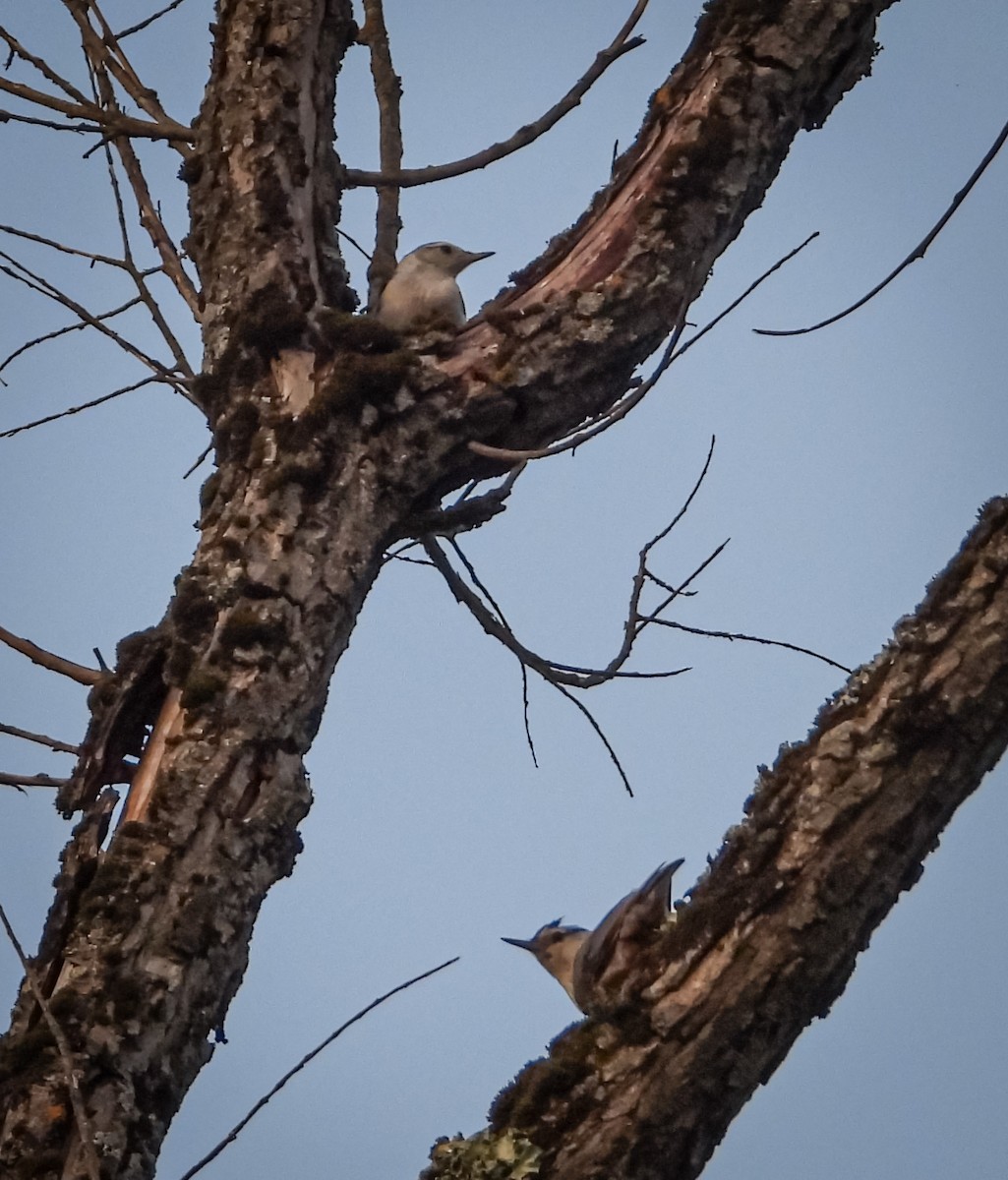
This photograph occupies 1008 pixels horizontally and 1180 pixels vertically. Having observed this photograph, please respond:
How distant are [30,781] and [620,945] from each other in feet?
4.37

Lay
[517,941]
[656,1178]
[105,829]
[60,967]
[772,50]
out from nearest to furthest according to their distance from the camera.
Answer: [656,1178] → [60,967] → [105,829] → [772,50] → [517,941]

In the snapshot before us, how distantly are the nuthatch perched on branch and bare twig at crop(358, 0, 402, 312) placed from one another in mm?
2072

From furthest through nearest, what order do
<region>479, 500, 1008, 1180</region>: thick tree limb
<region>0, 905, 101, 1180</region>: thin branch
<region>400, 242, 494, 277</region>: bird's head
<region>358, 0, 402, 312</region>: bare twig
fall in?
<region>400, 242, 494, 277</region>: bird's head < <region>358, 0, 402, 312</region>: bare twig < <region>0, 905, 101, 1180</region>: thin branch < <region>479, 500, 1008, 1180</region>: thick tree limb

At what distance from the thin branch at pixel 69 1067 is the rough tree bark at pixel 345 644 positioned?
42mm

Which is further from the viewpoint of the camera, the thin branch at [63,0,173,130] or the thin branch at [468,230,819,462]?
the thin branch at [63,0,173,130]

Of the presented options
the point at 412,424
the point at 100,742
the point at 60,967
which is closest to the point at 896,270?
the point at 412,424

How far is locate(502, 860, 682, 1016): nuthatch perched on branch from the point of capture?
6.56 ft

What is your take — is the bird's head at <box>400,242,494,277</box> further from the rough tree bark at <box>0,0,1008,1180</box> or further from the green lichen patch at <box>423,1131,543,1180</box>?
the green lichen patch at <box>423,1131,543,1180</box>

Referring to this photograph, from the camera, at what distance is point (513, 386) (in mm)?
2941

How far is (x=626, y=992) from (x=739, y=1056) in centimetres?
19

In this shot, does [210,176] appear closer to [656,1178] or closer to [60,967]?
[60,967]

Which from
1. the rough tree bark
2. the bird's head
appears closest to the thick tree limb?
the rough tree bark

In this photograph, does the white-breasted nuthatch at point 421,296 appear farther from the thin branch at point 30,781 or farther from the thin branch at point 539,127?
the thin branch at point 30,781

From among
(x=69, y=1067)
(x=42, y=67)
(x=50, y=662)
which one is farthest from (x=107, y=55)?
(x=69, y=1067)
